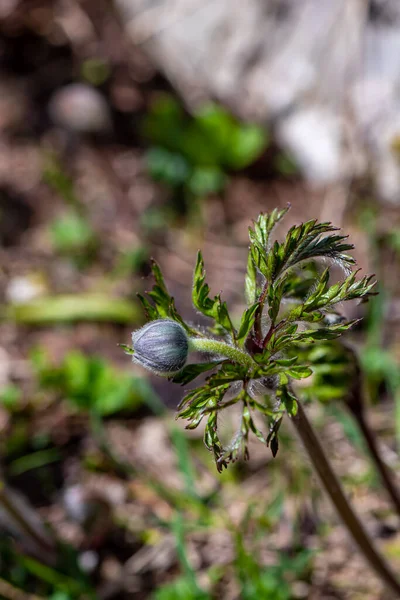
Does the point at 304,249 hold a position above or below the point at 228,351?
above

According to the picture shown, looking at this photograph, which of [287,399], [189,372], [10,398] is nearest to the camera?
[287,399]

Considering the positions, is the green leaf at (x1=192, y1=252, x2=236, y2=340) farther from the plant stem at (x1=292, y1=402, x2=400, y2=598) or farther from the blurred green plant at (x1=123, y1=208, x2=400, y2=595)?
the plant stem at (x1=292, y1=402, x2=400, y2=598)

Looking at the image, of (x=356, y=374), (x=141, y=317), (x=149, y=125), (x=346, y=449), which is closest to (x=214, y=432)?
(x=356, y=374)

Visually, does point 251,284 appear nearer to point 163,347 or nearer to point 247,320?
point 247,320

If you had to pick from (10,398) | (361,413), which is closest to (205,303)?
(361,413)

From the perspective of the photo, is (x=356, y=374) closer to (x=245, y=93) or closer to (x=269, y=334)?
(x=269, y=334)

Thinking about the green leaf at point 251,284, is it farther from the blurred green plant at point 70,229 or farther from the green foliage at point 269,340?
the blurred green plant at point 70,229
